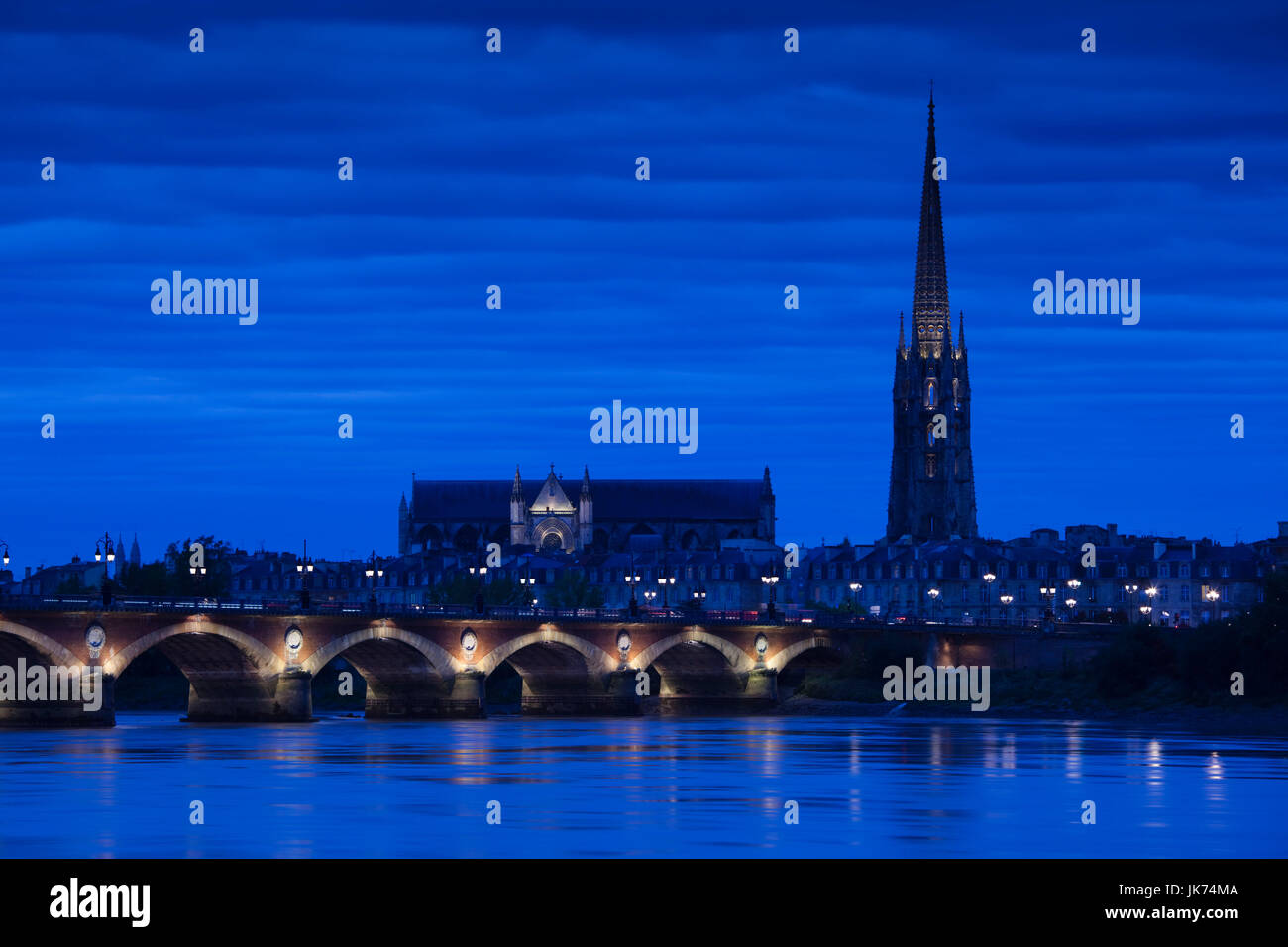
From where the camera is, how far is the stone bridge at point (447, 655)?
96062 mm

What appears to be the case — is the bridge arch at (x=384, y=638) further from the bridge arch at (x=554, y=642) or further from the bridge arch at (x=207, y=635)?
the bridge arch at (x=554, y=642)

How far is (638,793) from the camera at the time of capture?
63.1 meters

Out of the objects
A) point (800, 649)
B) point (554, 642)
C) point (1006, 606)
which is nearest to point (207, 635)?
point (554, 642)

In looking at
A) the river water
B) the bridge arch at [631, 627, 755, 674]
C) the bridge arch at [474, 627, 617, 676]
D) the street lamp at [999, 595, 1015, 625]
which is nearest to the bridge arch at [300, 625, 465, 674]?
the bridge arch at [474, 627, 617, 676]

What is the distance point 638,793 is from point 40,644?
38332 mm

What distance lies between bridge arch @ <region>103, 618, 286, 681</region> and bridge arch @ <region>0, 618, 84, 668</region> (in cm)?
178

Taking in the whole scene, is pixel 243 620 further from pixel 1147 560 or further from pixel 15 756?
pixel 1147 560

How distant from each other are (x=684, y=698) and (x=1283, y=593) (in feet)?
131

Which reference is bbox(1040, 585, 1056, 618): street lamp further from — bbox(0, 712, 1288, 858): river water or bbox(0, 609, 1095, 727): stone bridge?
bbox(0, 712, 1288, 858): river water

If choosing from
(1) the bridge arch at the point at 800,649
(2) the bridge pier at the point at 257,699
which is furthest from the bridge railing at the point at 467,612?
(2) the bridge pier at the point at 257,699

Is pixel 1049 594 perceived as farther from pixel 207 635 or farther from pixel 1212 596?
pixel 207 635

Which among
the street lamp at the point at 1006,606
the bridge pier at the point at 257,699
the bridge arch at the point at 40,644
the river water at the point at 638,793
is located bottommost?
the river water at the point at 638,793

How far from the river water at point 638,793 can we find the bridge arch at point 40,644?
10.3ft
